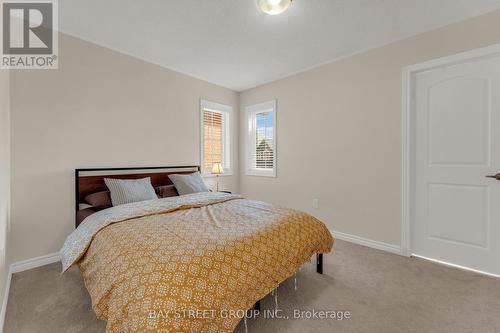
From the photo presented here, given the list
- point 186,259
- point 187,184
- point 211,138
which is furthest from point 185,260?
point 211,138

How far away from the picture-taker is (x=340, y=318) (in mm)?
1625

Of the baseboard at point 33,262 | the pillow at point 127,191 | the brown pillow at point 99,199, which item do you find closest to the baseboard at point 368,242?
the pillow at point 127,191

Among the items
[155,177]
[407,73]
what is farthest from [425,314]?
[155,177]

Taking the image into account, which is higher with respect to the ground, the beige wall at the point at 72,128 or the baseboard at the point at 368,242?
the beige wall at the point at 72,128

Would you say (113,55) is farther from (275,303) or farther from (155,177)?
(275,303)

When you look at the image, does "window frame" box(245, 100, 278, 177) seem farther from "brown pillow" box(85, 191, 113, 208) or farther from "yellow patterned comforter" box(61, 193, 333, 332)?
"brown pillow" box(85, 191, 113, 208)

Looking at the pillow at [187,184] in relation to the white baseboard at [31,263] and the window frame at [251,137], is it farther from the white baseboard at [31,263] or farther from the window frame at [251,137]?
the white baseboard at [31,263]

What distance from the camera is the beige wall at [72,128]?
2.32 m

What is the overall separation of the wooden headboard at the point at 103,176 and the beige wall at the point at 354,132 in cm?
191

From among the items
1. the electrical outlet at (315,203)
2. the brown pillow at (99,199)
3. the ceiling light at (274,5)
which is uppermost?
the ceiling light at (274,5)

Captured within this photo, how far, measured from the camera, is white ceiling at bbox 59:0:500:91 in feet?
6.89

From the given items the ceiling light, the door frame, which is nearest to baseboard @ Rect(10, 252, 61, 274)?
the ceiling light

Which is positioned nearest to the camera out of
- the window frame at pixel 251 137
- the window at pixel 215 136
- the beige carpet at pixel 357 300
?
the beige carpet at pixel 357 300

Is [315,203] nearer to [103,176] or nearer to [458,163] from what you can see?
[458,163]
